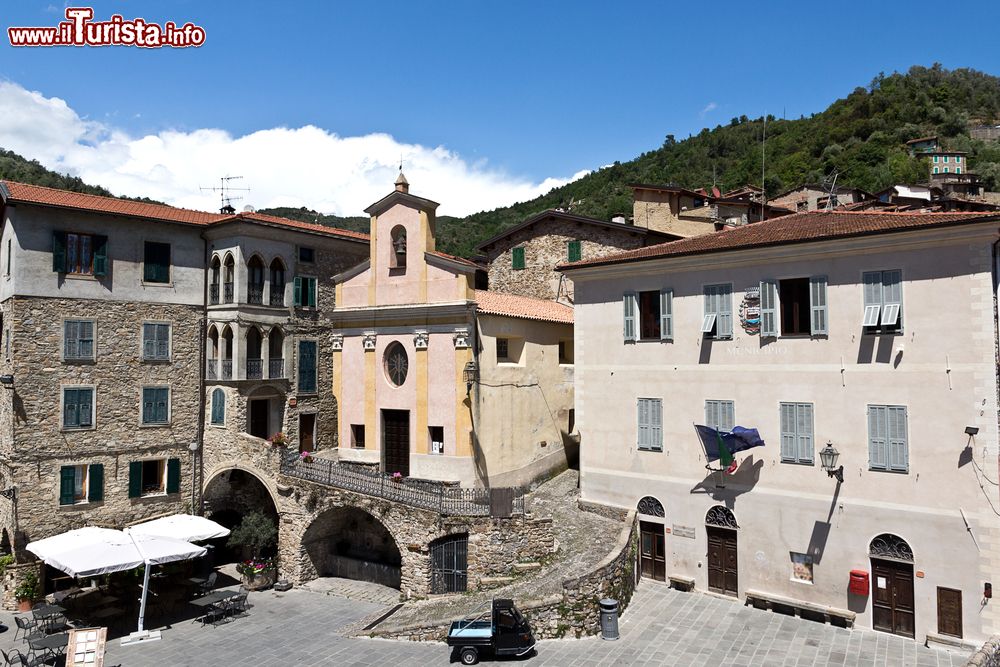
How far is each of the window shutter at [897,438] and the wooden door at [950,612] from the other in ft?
9.07

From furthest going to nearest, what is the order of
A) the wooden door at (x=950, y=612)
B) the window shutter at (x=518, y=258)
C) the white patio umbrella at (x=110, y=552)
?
the window shutter at (x=518, y=258) < the white patio umbrella at (x=110, y=552) < the wooden door at (x=950, y=612)

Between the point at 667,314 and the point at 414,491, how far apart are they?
30.4ft

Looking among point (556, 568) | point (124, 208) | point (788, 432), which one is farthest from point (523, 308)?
point (124, 208)

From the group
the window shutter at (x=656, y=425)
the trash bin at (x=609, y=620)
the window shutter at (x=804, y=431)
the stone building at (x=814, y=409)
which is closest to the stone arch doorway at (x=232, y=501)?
the stone building at (x=814, y=409)

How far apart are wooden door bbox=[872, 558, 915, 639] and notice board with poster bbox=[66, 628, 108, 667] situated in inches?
707

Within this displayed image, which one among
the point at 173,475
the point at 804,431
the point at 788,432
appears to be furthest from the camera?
the point at 173,475

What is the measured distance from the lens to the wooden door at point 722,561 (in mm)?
17156

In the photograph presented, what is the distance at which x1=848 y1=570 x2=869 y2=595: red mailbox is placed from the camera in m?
15.0

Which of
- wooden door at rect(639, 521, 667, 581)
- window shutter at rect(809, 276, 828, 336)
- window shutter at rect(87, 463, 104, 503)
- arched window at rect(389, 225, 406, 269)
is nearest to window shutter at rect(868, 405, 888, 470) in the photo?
window shutter at rect(809, 276, 828, 336)

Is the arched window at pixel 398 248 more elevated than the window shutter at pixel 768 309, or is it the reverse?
the arched window at pixel 398 248

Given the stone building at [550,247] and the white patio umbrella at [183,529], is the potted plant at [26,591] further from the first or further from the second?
the stone building at [550,247]

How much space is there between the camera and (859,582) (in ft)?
49.4

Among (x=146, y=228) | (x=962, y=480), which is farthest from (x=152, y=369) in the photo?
(x=962, y=480)

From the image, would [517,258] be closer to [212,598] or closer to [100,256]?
[100,256]
